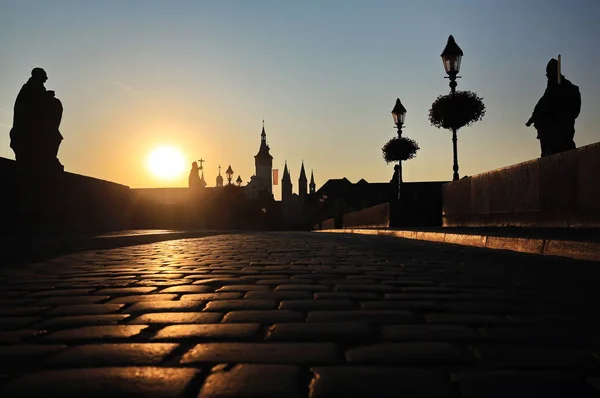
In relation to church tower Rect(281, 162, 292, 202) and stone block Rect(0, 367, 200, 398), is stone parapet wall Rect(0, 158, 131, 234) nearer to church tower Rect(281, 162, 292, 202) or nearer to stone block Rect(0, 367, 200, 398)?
stone block Rect(0, 367, 200, 398)

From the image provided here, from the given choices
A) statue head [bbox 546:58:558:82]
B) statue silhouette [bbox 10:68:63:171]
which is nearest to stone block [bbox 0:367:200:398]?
statue head [bbox 546:58:558:82]

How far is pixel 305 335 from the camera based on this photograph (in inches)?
112

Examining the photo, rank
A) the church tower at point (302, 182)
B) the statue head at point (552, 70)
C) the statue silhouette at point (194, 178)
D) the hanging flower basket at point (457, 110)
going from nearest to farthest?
the statue head at point (552, 70)
the hanging flower basket at point (457, 110)
the statue silhouette at point (194, 178)
the church tower at point (302, 182)

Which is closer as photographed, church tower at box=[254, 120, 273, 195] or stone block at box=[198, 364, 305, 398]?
stone block at box=[198, 364, 305, 398]

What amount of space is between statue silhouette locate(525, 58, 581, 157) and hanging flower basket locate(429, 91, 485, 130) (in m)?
5.22

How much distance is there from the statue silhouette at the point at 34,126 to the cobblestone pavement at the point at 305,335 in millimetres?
10522

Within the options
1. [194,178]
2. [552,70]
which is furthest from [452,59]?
[194,178]

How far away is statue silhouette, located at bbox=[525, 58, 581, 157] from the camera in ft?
44.2

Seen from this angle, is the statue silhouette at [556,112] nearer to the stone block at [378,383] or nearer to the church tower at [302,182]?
the stone block at [378,383]

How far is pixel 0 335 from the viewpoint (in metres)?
2.97

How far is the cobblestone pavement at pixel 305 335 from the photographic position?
204cm

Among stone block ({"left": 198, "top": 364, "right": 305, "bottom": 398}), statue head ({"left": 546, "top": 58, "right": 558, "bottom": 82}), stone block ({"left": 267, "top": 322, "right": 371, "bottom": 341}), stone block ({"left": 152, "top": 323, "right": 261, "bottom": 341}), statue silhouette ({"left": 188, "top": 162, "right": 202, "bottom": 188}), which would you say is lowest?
stone block ({"left": 198, "top": 364, "right": 305, "bottom": 398})

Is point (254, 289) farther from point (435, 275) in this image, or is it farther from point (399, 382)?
point (399, 382)

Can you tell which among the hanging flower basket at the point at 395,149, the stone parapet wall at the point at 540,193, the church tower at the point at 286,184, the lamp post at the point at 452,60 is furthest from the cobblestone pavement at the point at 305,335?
the church tower at the point at 286,184
